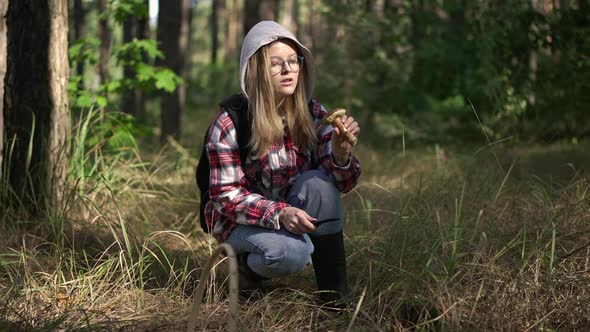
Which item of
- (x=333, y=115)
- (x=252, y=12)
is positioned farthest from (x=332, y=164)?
(x=252, y=12)

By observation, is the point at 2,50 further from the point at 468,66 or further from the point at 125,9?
the point at 468,66

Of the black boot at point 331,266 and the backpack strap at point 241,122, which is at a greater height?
the backpack strap at point 241,122

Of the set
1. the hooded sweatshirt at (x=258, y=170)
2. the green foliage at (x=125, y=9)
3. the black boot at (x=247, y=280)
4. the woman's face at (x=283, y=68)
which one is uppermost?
the green foliage at (x=125, y=9)

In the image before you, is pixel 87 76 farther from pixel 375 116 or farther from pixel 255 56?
pixel 375 116

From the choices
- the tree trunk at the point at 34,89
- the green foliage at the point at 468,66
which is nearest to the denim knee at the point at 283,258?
the tree trunk at the point at 34,89

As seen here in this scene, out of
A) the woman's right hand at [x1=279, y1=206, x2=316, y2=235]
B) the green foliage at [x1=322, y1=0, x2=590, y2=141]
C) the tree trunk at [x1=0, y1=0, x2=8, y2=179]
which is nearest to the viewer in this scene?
the woman's right hand at [x1=279, y1=206, x2=316, y2=235]

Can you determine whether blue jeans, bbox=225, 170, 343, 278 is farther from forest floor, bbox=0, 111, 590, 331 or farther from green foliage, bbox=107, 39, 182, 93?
green foliage, bbox=107, 39, 182, 93

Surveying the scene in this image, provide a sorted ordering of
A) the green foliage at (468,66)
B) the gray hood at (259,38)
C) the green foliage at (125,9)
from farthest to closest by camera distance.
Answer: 1. the green foliage at (468,66)
2. the green foliage at (125,9)
3. the gray hood at (259,38)

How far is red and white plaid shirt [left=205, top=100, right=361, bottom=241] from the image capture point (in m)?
2.83

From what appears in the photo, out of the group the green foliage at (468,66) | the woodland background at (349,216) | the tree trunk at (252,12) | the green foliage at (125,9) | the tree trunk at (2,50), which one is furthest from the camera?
the tree trunk at (252,12)

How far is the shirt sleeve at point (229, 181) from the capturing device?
2.82 metres

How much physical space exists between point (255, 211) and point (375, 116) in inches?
292

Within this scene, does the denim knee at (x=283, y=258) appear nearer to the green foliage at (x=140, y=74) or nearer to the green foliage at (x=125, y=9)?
the green foliage at (x=140, y=74)

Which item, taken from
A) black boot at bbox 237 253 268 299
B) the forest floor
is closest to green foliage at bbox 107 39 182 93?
the forest floor
